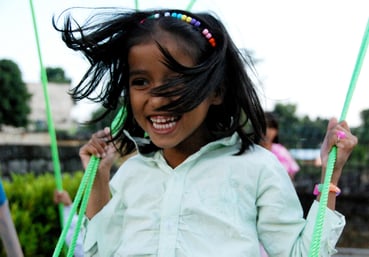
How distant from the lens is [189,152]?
66.7 inches

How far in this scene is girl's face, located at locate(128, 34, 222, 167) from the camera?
1551 mm

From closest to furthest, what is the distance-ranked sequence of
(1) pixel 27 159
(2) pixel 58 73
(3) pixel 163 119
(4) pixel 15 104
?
(3) pixel 163 119, (1) pixel 27 159, (2) pixel 58 73, (4) pixel 15 104

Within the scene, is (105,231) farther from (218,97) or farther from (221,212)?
(218,97)

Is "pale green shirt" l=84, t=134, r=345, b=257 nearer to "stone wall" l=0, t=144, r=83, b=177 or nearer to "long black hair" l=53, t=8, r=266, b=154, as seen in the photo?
"long black hair" l=53, t=8, r=266, b=154

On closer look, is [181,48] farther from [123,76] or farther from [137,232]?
[137,232]

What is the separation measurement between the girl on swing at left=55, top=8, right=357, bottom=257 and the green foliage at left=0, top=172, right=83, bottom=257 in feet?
6.39

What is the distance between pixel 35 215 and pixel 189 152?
241 centimetres

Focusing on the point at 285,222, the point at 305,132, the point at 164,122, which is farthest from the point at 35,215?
the point at 305,132

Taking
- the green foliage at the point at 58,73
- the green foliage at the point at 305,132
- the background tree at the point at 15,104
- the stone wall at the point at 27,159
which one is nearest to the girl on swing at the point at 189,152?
the stone wall at the point at 27,159

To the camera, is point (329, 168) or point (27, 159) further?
point (27, 159)

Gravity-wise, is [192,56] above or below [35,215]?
above

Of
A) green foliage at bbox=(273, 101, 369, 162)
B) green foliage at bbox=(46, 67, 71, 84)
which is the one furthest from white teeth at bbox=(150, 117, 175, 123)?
green foliage at bbox=(46, 67, 71, 84)

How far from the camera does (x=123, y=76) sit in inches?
69.2

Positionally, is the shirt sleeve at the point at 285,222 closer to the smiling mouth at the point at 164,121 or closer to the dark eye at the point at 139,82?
the smiling mouth at the point at 164,121
